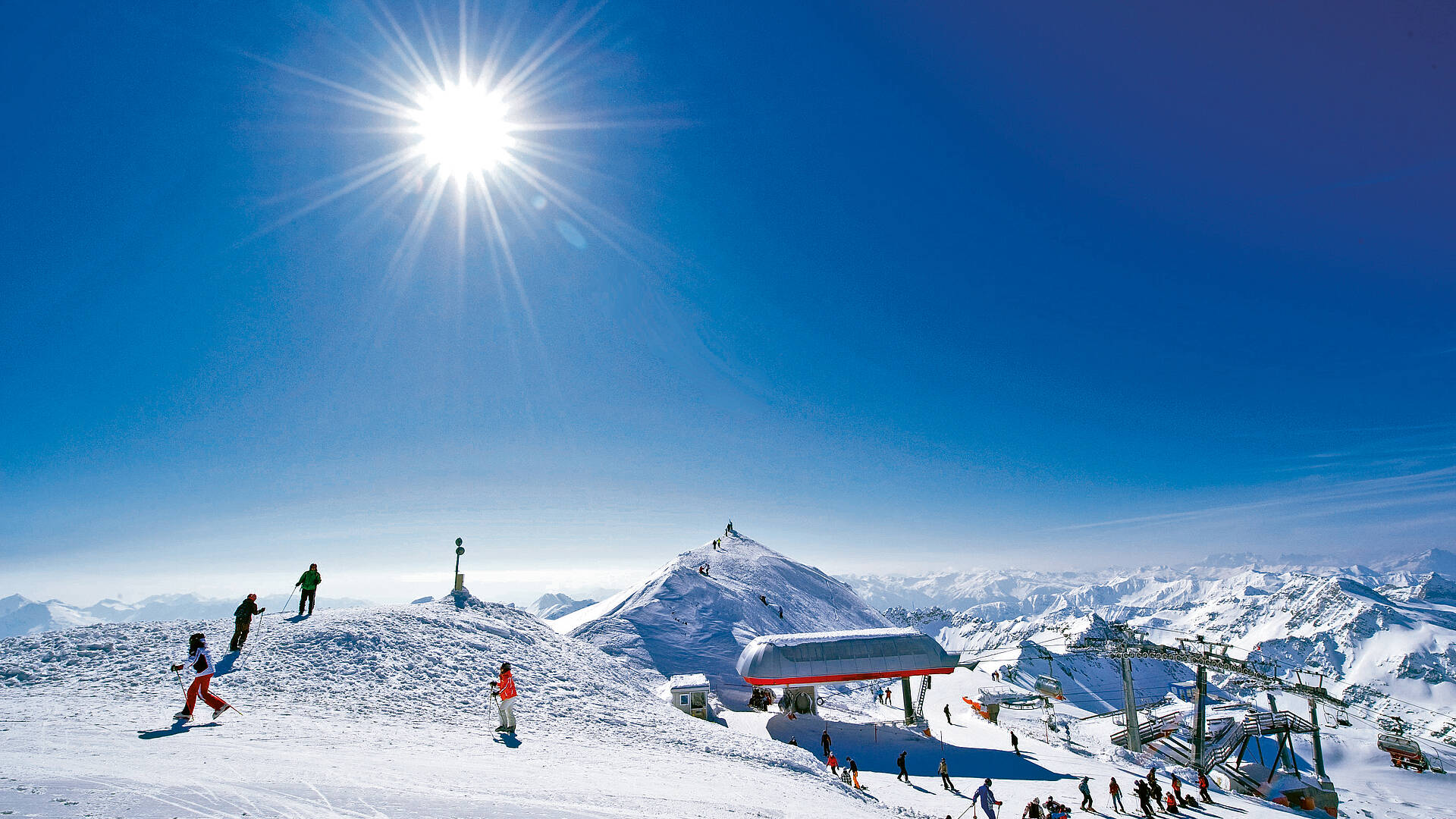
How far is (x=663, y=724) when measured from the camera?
23.4m

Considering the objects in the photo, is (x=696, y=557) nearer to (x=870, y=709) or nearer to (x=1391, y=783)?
(x=870, y=709)

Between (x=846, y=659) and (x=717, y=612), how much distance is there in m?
28.7

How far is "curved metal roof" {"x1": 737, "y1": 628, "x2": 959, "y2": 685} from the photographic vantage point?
44469 millimetres

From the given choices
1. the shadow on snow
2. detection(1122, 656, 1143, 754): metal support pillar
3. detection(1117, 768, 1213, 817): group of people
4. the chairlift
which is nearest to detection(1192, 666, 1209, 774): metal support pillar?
detection(1122, 656, 1143, 754): metal support pillar

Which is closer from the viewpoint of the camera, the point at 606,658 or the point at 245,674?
the point at 245,674

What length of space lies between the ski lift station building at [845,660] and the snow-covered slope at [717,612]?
770 cm

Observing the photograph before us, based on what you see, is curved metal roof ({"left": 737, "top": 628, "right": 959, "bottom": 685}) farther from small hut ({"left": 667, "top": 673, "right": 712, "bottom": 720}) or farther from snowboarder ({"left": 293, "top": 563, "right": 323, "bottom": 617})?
snowboarder ({"left": 293, "top": 563, "right": 323, "bottom": 617})

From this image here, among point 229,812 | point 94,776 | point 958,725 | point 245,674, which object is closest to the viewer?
point 229,812

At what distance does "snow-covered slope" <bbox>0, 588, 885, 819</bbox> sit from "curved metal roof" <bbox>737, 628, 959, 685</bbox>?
18.8 m

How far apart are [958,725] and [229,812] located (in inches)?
1978

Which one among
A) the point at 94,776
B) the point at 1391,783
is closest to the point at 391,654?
the point at 94,776

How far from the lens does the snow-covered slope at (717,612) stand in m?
60.3

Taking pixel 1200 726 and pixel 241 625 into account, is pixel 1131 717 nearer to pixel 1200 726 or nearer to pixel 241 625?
pixel 1200 726

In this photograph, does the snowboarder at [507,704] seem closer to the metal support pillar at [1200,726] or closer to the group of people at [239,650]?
the group of people at [239,650]
